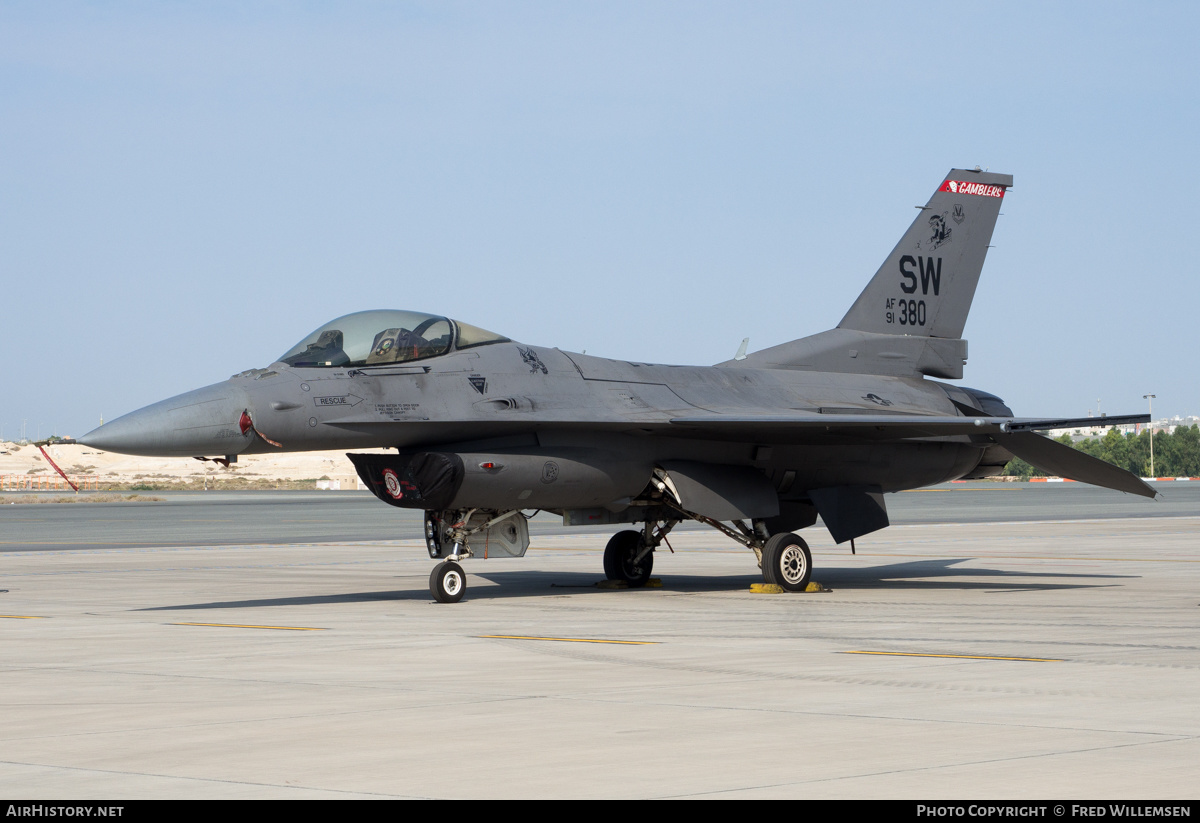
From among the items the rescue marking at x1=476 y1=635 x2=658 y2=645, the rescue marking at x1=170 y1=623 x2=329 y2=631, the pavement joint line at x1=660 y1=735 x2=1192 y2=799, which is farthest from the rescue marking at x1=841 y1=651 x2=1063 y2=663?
the rescue marking at x1=170 y1=623 x2=329 y2=631

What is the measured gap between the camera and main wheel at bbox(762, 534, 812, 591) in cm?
1745

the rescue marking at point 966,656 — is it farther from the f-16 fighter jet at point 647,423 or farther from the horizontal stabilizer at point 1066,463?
the horizontal stabilizer at point 1066,463

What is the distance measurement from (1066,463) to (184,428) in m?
10.5

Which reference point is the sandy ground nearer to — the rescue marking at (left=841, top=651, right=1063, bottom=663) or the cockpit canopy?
the cockpit canopy

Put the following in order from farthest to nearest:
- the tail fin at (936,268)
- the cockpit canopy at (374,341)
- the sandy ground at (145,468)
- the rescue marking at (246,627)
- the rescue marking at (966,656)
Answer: the sandy ground at (145,468) → the tail fin at (936,268) → the cockpit canopy at (374,341) → the rescue marking at (246,627) → the rescue marking at (966,656)

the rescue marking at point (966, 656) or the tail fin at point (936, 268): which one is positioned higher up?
the tail fin at point (936, 268)

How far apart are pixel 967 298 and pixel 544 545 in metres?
12.4

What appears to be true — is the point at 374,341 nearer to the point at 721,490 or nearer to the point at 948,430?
the point at 721,490

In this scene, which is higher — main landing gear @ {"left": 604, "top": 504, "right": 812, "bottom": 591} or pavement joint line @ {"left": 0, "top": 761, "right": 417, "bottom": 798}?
main landing gear @ {"left": 604, "top": 504, "right": 812, "bottom": 591}

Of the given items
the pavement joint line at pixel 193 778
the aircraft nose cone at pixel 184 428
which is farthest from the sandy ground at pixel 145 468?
the pavement joint line at pixel 193 778

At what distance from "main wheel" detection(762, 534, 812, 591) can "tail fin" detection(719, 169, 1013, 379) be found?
12.0 ft

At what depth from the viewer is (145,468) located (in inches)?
6211

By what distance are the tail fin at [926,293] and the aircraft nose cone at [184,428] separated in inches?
331

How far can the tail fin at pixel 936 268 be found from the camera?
2081 centimetres
